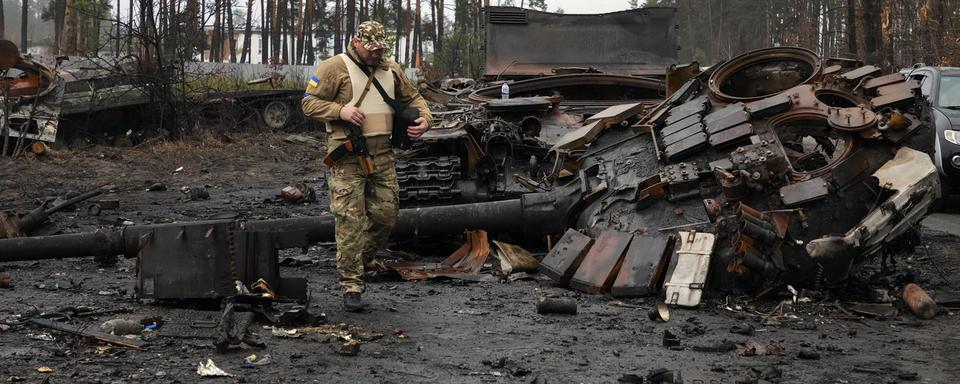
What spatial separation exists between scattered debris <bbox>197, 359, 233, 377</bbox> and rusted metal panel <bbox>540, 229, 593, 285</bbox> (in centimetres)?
311

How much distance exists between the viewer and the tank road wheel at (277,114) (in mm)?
25531

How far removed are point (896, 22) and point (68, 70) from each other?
34181 millimetres

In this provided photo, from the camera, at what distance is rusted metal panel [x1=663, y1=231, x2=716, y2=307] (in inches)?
263

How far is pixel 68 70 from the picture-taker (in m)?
19.0

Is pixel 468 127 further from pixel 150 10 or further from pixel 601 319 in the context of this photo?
pixel 150 10

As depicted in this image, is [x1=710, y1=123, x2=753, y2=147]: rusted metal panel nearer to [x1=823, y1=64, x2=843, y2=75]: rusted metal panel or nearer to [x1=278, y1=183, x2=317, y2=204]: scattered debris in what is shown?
[x1=823, y1=64, x2=843, y2=75]: rusted metal panel

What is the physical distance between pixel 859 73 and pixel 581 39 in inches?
257

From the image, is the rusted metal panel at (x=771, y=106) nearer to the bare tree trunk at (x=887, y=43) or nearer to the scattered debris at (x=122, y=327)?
the scattered debris at (x=122, y=327)

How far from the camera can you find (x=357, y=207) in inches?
270

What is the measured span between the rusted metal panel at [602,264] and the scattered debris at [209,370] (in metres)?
3.03

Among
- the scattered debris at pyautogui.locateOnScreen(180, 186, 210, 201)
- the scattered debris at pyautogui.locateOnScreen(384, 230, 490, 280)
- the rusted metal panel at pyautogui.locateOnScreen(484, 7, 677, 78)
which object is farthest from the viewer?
the rusted metal panel at pyautogui.locateOnScreen(484, 7, 677, 78)

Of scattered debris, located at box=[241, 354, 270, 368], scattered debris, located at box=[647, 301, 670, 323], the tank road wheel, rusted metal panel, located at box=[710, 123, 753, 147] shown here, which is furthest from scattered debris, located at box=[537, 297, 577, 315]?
the tank road wheel

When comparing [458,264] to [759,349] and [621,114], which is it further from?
[759,349]

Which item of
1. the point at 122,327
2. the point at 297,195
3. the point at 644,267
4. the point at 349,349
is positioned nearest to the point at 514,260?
the point at 644,267
